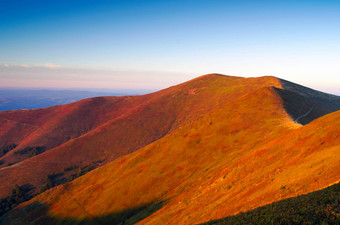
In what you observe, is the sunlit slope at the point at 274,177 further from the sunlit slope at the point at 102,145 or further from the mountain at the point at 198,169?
the sunlit slope at the point at 102,145

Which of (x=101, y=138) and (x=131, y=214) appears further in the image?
(x=101, y=138)

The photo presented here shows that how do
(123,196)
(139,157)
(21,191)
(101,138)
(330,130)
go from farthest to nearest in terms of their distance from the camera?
(101,138)
(21,191)
(139,157)
(123,196)
(330,130)

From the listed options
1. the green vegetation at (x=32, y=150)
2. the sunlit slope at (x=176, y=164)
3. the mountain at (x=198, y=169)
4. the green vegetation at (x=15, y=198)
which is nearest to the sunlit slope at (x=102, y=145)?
the mountain at (x=198, y=169)

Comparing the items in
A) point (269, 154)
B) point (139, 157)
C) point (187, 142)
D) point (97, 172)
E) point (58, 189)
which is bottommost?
point (58, 189)

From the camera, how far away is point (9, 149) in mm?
192000

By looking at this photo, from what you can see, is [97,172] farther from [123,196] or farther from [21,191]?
[21,191]

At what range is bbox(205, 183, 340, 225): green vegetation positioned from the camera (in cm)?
1475

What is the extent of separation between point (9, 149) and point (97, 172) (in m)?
148

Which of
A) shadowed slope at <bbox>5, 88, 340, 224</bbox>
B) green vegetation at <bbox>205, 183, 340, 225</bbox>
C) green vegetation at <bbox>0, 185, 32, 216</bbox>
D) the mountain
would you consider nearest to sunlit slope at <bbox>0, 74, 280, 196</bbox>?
the mountain

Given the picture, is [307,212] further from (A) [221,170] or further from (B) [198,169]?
(B) [198,169]

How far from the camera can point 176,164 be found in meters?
72.6

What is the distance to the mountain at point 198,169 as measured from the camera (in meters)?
29.0

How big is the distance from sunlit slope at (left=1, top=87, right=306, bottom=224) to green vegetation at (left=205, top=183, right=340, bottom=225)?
27801mm

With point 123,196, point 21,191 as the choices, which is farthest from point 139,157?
point 21,191
